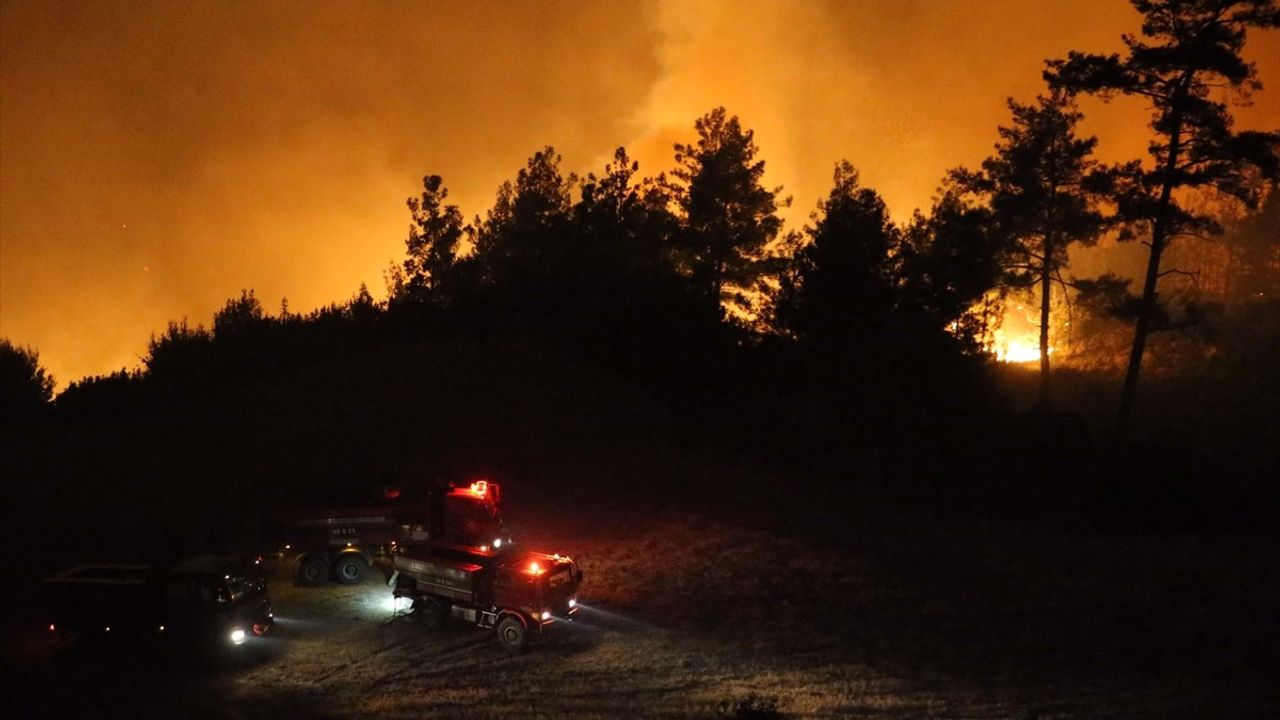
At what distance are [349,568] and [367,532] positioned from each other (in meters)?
1.26

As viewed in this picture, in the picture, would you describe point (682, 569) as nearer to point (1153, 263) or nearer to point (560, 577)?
point (560, 577)

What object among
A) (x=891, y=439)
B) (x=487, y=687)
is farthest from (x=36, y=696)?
(x=891, y=439)

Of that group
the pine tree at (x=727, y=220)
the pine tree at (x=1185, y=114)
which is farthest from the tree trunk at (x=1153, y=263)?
the pine tree at (x=727, y=220)

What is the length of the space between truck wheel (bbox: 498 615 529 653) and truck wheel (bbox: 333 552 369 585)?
23.0 feet

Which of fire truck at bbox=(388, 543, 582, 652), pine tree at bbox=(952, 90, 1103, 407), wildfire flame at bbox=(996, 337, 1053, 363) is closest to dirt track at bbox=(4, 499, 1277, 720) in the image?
fire truck at bbox=(388, 543, 582, 652)

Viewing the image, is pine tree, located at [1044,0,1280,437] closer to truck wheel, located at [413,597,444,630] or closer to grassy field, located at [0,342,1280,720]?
grassy field, located at [0,342,1280,720]

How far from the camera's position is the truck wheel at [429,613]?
21766mm

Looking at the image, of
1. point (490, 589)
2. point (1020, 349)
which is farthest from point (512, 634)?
point (1020, 349)

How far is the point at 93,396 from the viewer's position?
148 ft

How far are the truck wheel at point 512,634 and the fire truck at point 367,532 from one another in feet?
16.3

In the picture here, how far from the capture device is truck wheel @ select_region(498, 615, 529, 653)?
66.7 ft

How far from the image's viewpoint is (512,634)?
805 inches

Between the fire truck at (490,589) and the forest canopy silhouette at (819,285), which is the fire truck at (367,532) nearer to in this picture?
the fire truck at (490,589)

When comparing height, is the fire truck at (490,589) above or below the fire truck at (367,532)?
below
